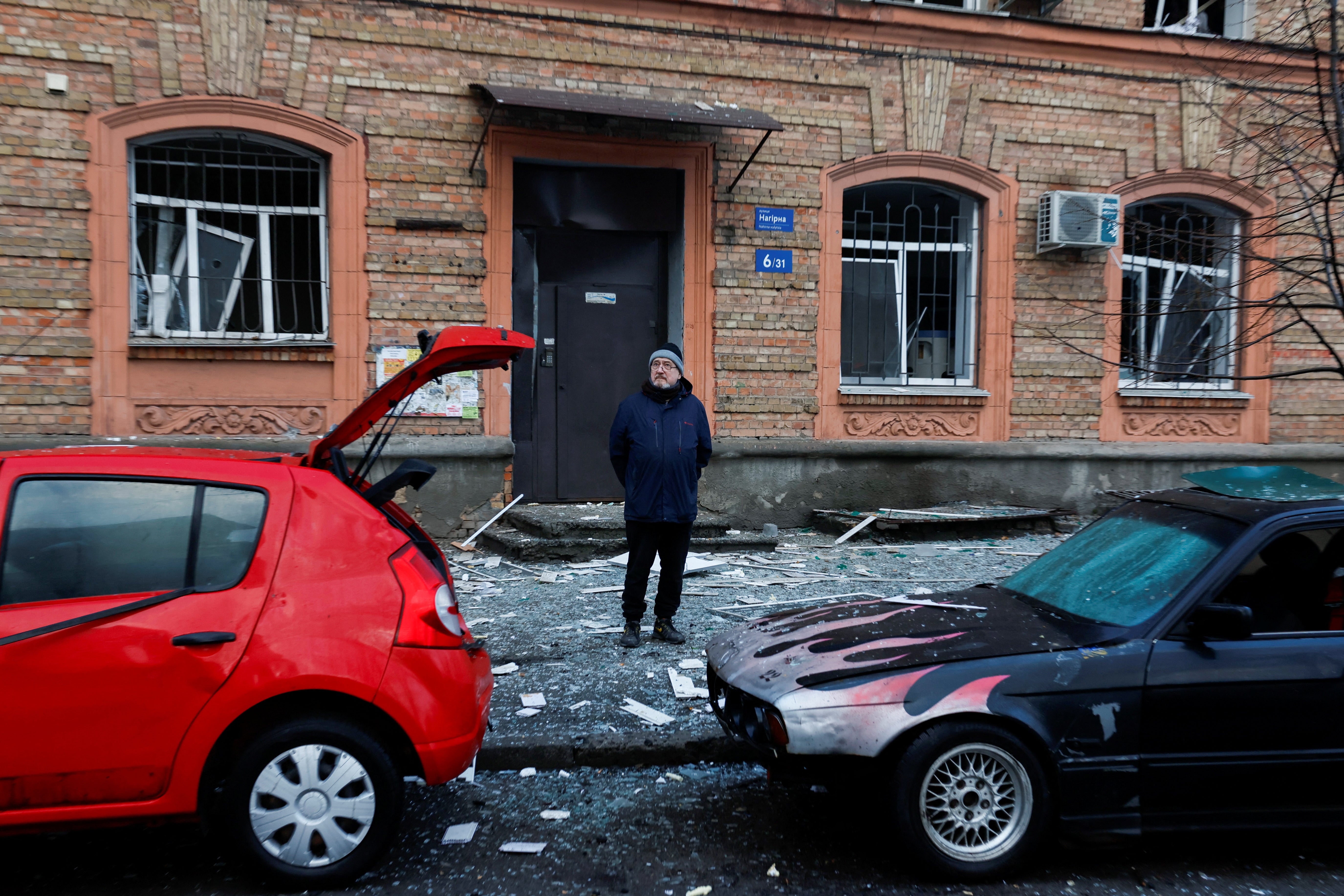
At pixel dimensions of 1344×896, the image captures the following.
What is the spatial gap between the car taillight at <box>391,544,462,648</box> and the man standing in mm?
2570

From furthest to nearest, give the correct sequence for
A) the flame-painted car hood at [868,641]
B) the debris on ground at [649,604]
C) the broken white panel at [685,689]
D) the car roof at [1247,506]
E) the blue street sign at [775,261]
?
the blue street sign at [775,261]
the broken white panel at [685,689]
the debris on ground at [649,604]
the car roof at [1247,506]
the flame-painted car hood at [868,641]

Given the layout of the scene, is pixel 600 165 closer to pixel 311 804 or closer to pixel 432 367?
pixel 432 367

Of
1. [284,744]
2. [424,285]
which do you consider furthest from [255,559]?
[424,285]

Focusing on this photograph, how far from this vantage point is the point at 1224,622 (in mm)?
3312

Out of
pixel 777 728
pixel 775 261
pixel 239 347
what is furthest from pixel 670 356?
pixel 239 347

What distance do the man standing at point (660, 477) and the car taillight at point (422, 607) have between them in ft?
8.43

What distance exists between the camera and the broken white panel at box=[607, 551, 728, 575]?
8172 millimetres

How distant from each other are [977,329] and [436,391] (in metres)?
6.16

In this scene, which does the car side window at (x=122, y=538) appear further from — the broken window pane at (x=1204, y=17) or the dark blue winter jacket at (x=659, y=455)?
the broken window pane at (x=1204, y=17)

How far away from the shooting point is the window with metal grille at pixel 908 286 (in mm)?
10789

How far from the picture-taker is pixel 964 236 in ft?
36.4

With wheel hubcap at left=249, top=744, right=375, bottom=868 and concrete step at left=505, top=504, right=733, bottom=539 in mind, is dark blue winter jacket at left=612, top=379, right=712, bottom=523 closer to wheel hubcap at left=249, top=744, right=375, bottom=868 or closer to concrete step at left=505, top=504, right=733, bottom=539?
concrete step at left=505, top=504, right=733, bottom=539

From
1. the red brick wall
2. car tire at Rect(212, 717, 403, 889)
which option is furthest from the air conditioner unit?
car tire at Rect(212, 717, 403, 889)

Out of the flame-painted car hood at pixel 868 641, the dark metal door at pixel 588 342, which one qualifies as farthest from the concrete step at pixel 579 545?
the flame-painted car hood at pixel 868 641
